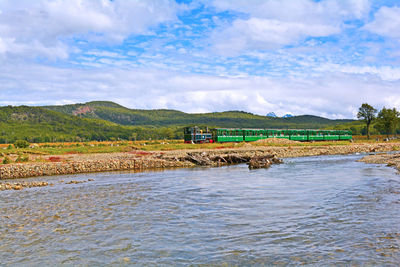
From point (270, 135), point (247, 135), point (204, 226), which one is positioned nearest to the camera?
point (204, 226)

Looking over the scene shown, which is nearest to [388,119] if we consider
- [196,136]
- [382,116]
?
[382,116]

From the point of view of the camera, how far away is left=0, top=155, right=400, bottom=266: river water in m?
8.67

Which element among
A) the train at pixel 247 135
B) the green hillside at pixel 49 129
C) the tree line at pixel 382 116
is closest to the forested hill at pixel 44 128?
the green hillside at pixel 49 129

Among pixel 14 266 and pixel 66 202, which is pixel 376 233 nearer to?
pixel 14 266

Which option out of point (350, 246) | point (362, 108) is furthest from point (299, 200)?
point (362, 108)

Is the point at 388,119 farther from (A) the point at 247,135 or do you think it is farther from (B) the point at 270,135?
(A) the point at 247,135

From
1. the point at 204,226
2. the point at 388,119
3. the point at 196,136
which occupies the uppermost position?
the point at 388,119

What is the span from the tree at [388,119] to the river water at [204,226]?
9858 cm

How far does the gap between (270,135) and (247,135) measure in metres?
Answer: 7.95

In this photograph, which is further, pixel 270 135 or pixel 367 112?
pixel 367 112

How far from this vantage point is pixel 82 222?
1258 cm

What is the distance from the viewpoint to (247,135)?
3049 inches

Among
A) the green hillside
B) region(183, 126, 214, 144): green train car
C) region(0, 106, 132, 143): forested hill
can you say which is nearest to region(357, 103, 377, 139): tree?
→ region(183, 126, 214, 144): green train car

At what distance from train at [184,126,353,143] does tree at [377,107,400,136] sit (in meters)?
18.7
